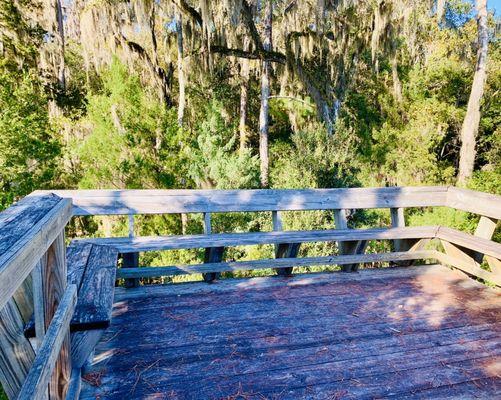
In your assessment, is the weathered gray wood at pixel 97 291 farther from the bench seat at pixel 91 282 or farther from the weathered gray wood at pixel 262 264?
the weathered gray wood at pixel 262 264

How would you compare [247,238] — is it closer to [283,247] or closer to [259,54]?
[283,247]

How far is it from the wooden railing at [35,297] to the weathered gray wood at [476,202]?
3.53m

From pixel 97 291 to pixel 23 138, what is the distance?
13.4 metres

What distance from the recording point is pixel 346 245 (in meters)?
3.98

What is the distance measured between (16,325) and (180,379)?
1205mm

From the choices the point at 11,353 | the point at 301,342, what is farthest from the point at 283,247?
the point at 11,353

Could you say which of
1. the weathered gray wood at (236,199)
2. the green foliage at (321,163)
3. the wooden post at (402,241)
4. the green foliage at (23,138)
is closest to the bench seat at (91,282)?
the weathered gray wood at (236,199)

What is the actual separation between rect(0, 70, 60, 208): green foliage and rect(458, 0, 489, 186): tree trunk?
17.7 meters

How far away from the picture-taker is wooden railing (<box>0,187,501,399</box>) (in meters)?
1.51

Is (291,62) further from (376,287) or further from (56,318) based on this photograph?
(56,318)

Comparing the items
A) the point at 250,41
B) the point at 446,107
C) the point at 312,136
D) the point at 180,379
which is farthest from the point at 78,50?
the point at 180,379

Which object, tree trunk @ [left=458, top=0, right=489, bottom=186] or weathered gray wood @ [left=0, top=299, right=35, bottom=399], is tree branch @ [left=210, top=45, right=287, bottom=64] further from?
weathered gray wood @ [left=0, top=299, right=35, bottom=399]

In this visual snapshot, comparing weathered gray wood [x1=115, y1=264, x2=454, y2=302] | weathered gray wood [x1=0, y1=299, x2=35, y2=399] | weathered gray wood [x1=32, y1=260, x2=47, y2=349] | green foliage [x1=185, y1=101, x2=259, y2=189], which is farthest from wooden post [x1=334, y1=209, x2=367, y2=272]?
green foliage [x1=185, y1=101, x2=259, y2=189]

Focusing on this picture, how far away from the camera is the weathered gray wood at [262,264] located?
3.36 metres
